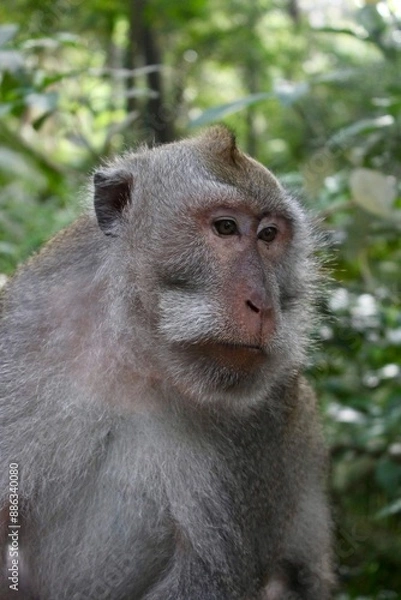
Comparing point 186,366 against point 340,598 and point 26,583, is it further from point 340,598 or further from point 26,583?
point 340,598

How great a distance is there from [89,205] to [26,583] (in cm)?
152

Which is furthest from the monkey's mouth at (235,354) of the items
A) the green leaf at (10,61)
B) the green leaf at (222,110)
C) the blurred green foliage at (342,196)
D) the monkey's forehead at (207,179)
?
the green leaf at (10,61)

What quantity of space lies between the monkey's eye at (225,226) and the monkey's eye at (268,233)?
5.5 inches

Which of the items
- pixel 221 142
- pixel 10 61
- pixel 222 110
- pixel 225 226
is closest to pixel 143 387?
pixel 225 226

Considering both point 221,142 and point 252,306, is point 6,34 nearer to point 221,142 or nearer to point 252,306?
point 221,142

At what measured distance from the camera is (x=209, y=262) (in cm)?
328

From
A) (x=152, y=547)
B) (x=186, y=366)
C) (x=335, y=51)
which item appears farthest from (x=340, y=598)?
(x=335, y=51)

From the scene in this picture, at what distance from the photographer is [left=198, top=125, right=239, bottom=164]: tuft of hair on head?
11.9ft

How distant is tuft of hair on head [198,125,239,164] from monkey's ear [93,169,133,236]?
35cm

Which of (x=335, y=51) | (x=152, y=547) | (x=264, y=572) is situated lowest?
(x=264, y=572)

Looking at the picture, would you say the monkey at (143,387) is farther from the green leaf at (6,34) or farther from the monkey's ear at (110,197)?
the green leaf at (6,34)

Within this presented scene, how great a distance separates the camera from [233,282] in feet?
10.6

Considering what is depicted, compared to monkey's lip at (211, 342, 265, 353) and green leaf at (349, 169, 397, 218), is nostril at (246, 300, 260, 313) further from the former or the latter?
green leaf at (349, 169, 397, 218)

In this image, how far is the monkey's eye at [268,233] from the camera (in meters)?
3.51
